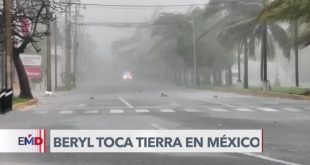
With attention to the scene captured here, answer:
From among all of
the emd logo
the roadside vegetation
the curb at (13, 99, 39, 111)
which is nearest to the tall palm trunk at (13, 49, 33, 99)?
the curb at (13, 99, 39, 111)

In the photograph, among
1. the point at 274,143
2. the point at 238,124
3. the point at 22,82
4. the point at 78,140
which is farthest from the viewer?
the point at 22,82

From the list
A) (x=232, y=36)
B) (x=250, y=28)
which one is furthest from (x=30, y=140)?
(x=232, y=36)

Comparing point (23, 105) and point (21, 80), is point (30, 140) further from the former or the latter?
point (21, 80)

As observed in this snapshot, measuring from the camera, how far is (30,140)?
9258mm

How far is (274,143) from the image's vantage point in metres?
14.2

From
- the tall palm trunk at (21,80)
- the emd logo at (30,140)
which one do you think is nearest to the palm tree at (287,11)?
the tall palm trunk at (21,80)

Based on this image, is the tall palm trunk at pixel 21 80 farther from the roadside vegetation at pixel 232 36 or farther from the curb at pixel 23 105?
the roadside vegetation at pixel 232 36

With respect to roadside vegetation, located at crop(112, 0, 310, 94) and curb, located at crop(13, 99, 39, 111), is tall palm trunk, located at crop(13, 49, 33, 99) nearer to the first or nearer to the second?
curb, located at crop(13, 99, 39, 111)

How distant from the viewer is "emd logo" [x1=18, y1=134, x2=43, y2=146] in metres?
9.22

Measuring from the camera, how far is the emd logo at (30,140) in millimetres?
9219

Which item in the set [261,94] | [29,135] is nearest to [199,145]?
[29,135]

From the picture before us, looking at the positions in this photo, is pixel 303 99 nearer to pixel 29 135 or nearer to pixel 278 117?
pixel 278 117

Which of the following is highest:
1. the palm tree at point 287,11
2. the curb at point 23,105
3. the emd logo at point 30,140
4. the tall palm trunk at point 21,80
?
the palm tree at point 287,11

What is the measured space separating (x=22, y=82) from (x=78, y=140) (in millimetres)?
32866
